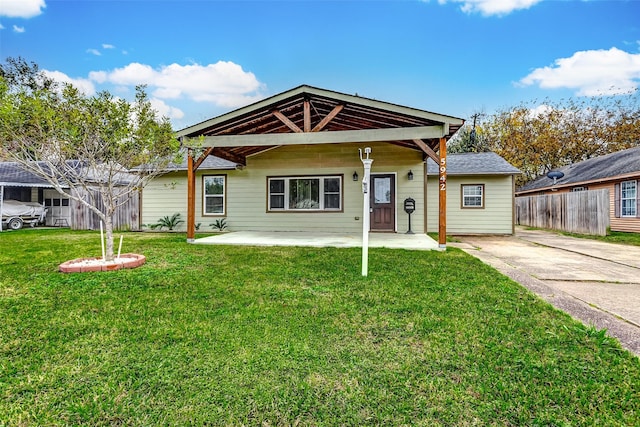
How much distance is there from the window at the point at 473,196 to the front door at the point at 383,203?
2.91m

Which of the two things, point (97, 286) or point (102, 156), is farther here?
point (102, 156)

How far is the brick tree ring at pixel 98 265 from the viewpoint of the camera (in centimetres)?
450

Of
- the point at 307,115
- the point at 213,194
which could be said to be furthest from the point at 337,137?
the point at 213,194

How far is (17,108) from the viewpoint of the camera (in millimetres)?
4340

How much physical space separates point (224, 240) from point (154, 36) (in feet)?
37.6

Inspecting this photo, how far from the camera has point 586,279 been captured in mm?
4473

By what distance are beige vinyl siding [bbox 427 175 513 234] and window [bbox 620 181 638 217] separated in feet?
16.2

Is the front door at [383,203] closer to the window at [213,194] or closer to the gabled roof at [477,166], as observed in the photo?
the gabled roof at [477,166]

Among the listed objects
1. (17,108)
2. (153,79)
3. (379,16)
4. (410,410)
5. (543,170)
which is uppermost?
(153,79)

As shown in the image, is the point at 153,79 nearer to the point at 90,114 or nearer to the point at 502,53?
the point at 90,114

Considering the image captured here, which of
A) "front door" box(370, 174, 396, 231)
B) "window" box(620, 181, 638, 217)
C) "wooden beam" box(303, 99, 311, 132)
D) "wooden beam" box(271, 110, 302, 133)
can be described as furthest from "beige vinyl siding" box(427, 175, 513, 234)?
"wooden beam" box(271, 110, 302, 133)

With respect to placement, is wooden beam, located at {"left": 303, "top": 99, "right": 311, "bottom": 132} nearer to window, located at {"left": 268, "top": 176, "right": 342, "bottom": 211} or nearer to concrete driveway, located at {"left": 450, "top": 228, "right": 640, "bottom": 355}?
window, located at {"left": 268, "top": 176, "right": 342, "bottom": 211}

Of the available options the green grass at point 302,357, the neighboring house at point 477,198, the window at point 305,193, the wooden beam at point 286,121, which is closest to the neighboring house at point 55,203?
the window at point 305,193

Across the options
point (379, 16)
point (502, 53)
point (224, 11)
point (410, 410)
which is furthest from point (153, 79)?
point (410, 410)
